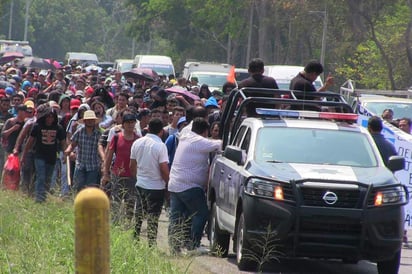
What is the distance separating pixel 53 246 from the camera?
1068 cm

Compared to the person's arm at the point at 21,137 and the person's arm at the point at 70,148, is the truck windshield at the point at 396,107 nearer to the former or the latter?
the person's arm at the point at 21,137

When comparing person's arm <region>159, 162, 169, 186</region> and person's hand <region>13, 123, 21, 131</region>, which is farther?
person's hand <region>13, 123, 21, 131</region>

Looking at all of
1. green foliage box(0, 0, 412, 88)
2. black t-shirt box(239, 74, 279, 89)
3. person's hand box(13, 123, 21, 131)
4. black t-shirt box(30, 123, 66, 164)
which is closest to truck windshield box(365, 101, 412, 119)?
person's hand box(13, 123, 21, 131)

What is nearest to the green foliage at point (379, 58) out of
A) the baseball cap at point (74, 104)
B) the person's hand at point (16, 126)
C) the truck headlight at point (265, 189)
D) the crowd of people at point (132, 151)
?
the crowd of people at point (132, 151)

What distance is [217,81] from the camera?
3788cm

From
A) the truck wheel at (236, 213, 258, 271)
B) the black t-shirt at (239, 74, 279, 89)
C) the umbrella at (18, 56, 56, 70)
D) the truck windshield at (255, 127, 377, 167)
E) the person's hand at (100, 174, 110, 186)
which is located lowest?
the umbrella at (18, 56, 56, 70)

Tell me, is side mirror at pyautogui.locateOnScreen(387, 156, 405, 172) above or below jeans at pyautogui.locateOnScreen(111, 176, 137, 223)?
above

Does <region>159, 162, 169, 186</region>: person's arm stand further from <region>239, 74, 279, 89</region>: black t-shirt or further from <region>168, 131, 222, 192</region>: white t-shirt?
<region>239, 74, 279, 89</region>: black t-shirt

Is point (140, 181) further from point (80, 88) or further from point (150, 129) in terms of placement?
point (80, 88)

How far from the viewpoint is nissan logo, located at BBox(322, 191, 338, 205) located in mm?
11266

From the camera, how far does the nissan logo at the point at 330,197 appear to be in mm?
11266

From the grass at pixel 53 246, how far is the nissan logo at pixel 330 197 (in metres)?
1.53

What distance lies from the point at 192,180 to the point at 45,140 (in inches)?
183

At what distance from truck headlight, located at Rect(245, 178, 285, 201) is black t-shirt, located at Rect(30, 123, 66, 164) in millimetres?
6454
